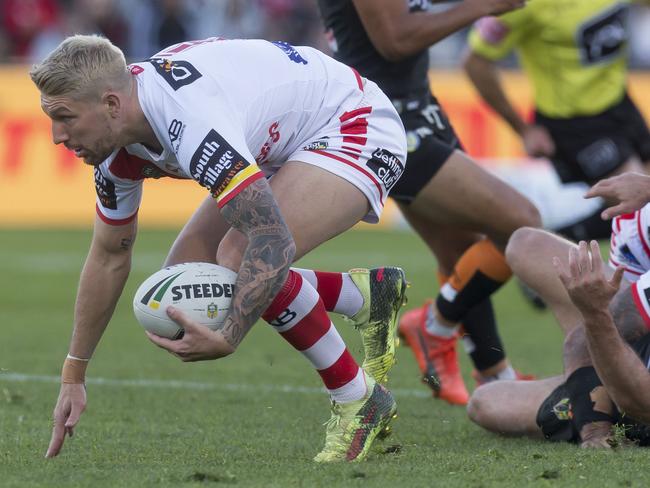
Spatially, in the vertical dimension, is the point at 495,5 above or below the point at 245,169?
below

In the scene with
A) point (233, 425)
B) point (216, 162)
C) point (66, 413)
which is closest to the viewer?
point (216, 162)

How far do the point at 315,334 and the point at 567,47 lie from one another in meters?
4.12

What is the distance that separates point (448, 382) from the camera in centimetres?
620

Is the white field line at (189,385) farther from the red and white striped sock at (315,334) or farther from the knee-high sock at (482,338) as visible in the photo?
the red and white striped sock at (315,334)

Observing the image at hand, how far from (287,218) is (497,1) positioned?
1.85 meters

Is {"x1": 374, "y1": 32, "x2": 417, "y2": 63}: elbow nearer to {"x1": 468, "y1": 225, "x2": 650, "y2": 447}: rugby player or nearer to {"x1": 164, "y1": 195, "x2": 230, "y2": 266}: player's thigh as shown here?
{"x1": 468, "y1": 225, "x2": 650, "y2": 447}: rugby player

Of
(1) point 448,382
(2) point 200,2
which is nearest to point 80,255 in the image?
(2) point 200,2

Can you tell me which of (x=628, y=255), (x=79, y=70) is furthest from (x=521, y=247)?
(x=79, y=70)

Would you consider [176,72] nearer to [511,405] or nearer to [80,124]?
[80,124]

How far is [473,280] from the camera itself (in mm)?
6145

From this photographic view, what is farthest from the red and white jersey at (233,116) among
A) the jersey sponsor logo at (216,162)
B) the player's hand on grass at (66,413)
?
the player's hand on grass at (66,413)

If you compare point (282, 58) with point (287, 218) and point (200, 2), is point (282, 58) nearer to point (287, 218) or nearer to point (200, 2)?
point (287, 218)

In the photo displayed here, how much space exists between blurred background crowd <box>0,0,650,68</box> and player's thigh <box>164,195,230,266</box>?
11177 mm

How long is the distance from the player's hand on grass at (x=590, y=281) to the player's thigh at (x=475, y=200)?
1645 millimetres
